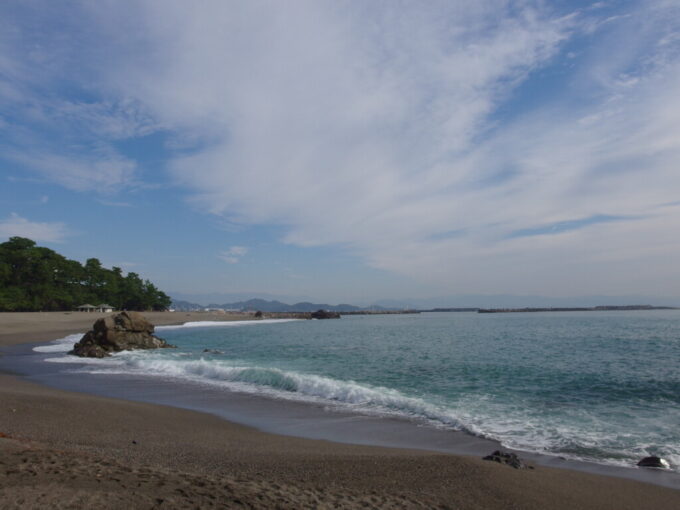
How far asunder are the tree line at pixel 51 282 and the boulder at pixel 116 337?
4339 cm

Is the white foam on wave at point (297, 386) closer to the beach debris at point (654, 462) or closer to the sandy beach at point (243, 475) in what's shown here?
the beach debris at point (654, 462)

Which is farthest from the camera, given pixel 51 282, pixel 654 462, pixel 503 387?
pixel 51 282

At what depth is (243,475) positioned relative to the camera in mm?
6094

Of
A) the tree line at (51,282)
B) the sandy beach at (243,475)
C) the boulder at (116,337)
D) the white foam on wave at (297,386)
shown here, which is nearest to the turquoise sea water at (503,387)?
the white foam on wave at (297,386)

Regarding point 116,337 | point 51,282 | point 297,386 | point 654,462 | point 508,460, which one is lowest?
point 297,386

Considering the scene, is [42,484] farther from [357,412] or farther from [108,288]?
[108,288]

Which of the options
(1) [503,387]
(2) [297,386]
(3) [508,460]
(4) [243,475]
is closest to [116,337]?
(2) [297,386]

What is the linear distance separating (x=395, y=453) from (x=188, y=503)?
4239mm

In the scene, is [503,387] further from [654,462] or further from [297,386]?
[654,462]

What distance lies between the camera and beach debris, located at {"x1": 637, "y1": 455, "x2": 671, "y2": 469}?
7473mm

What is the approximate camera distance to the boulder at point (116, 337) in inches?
1062

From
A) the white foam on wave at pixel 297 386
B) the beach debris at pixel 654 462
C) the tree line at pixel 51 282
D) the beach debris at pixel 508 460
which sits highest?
the tree line at pixel 51 282

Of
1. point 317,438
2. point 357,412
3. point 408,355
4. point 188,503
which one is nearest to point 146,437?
point 317,438

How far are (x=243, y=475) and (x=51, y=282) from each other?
3159 inches
